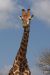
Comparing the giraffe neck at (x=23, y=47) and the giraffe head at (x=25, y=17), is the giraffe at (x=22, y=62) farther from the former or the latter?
the giraffe head at (x=25, y=17)

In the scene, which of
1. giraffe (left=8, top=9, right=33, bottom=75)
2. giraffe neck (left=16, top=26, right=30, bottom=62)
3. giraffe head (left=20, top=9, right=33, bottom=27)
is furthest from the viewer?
giraffe (left=8, top=9, right=33, bottom=75)

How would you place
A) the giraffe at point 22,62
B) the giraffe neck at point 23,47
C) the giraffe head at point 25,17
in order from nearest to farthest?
the giraffe head at point 25,17, the giraffe neck at point 23,47, the giraffe at point 22,62

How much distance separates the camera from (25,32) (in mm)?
14383

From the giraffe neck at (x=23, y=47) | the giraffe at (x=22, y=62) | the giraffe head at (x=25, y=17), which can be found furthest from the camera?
the giraffe at (x=22, y=62)

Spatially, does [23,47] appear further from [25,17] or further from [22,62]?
[25,17]

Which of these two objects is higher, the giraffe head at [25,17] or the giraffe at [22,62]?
the giraffe head at [25,17]

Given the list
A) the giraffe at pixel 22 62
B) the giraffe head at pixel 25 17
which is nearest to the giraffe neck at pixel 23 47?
the giraffe at pixel 22 62

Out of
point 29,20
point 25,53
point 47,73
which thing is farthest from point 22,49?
point 47,73

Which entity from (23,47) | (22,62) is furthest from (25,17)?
(22,62)

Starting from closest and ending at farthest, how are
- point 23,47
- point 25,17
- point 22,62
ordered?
point 25,17, point 23,47, point 22,62

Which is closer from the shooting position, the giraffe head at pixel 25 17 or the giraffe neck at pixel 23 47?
the giraffe head at pixel 25 17

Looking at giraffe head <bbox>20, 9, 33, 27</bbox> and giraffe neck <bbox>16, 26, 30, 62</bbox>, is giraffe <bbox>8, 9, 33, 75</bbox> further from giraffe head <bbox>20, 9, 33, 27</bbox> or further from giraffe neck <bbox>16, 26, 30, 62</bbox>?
giraffe head <bbox>20, 9, 33, 27</bbox>

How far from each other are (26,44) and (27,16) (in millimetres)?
1586

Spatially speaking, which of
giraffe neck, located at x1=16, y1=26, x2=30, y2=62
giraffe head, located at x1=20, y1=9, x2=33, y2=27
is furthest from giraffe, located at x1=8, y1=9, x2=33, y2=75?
giraffe head, located at x1=20, y1=9, x2=33, y2=27
